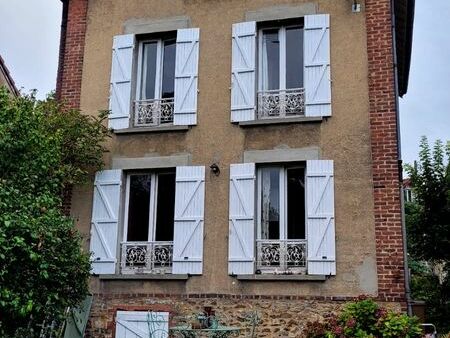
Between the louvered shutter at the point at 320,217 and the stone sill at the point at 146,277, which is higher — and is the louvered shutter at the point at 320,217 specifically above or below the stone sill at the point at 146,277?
above

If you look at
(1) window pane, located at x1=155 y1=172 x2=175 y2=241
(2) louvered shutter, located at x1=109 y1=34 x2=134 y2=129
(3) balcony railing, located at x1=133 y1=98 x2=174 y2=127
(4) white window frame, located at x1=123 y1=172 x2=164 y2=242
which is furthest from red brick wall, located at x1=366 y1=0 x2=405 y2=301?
(2) louvered shutter, located at x1=109 y1=34 x2=134 y2=129

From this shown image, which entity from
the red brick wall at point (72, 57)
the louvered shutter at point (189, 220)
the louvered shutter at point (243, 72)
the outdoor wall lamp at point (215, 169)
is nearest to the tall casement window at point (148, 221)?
the louvered shutter at point (189, 220)

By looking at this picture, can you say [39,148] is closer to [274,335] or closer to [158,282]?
[158,282]

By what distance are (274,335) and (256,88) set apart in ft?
14.5

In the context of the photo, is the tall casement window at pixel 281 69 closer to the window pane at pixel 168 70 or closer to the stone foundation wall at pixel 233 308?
the window pane at pixel 168 70

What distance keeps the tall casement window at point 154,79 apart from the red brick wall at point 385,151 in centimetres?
329

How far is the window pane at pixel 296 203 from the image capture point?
10258mm

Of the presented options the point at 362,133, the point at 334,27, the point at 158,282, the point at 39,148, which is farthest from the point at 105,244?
the point at 334,27

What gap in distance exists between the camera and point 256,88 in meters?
11.0

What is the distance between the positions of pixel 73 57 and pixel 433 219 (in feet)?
29.1

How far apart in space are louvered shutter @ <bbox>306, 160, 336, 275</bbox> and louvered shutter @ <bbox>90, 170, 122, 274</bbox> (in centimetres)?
357

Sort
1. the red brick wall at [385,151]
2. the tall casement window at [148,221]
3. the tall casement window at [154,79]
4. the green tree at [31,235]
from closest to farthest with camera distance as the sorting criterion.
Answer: the green tree at [31,235]
the red brick wall at [385,151]
the tall casement window at [148,221]
the tall casement window at [154,79]

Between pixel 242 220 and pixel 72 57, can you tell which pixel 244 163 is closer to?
pixel 242 220

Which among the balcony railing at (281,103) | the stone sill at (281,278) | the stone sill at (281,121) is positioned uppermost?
the balcony railing at (281,103)
